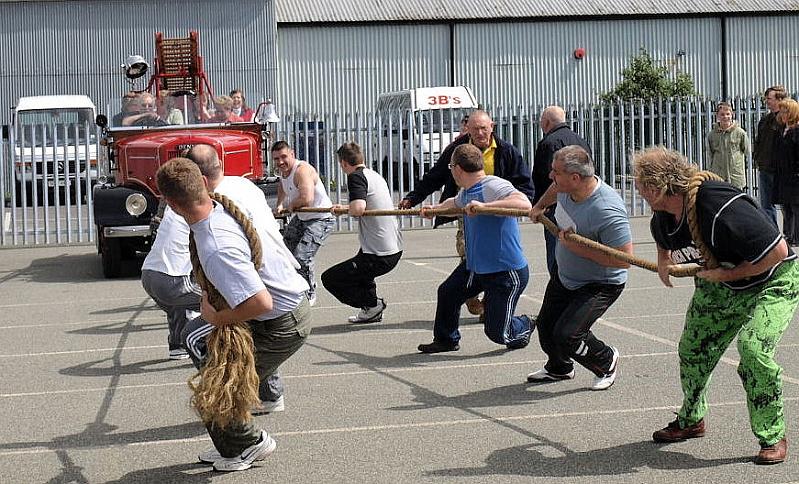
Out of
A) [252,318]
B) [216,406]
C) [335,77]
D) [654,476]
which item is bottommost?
[654,476]

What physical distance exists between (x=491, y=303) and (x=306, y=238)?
2.89 metres

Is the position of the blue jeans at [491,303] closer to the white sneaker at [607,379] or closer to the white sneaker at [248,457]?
the white sneaker at [607,379]

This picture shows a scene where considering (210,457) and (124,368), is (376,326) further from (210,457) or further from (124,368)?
(210,457)

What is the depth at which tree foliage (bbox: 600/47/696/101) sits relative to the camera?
115 ft

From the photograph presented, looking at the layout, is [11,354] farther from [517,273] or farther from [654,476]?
[654,476]

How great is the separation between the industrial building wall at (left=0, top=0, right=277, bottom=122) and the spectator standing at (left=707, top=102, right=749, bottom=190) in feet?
62.7

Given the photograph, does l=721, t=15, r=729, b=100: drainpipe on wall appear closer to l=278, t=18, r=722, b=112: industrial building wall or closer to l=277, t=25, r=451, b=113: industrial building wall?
l=278, t=18, r=722, b=112: industrial building wall

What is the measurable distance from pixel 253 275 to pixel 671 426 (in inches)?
88.7

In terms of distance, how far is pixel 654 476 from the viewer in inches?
239

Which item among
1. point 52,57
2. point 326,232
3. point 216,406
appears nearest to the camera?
point 216,406

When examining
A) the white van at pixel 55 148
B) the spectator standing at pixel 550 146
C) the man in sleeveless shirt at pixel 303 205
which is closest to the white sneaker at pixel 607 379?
the spectator standing at pixel 550 146

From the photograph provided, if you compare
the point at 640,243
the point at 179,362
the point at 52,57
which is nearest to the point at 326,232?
the point at 179,362

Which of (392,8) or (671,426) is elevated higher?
(392,8)

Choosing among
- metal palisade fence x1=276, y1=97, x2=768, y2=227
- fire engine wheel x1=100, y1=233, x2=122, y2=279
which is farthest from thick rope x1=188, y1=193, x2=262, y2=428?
metal palisade fence x1=276, y1=97, x2=768, y2=227
